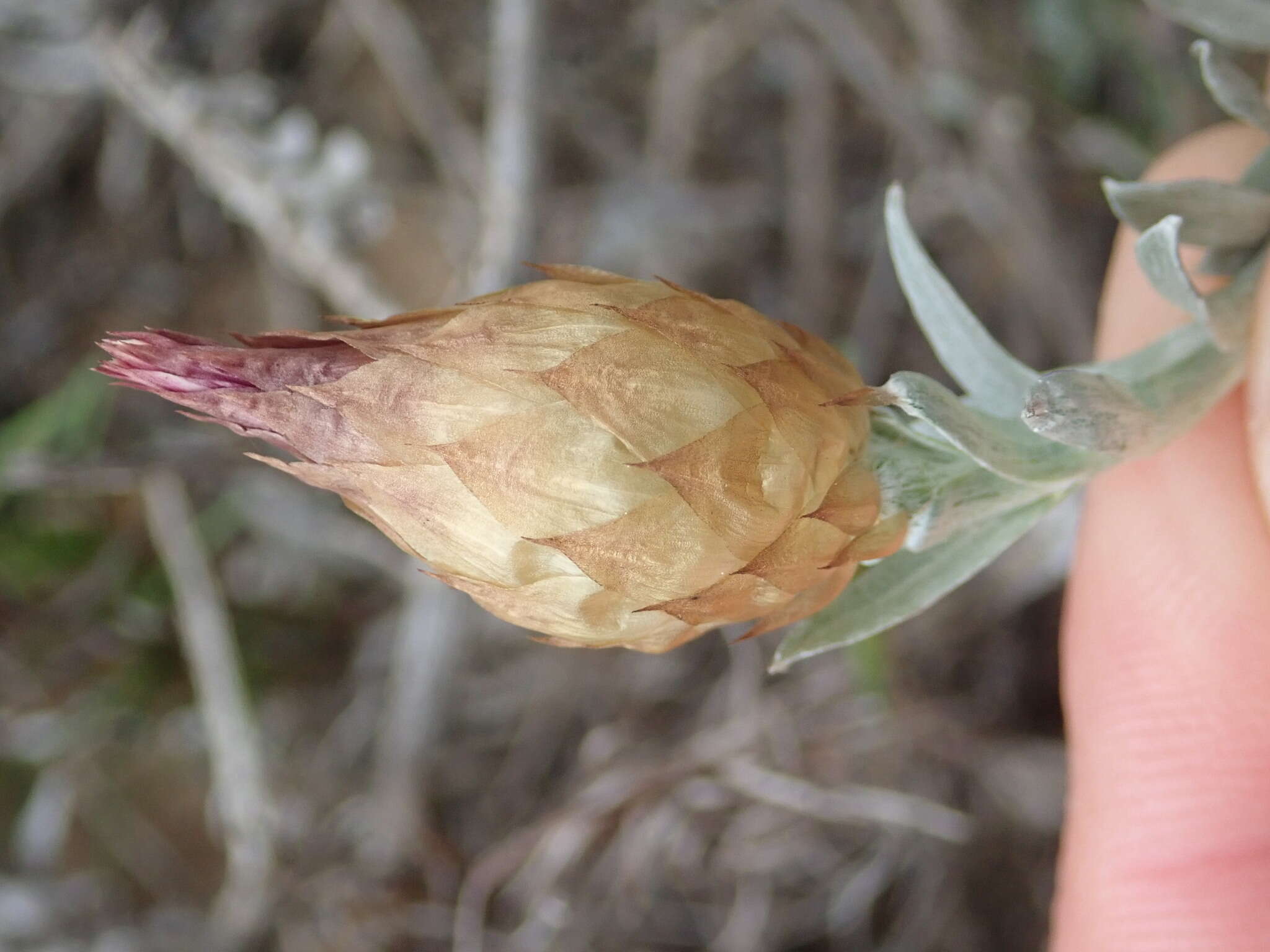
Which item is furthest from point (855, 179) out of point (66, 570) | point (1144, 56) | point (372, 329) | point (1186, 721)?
point (66, 570)

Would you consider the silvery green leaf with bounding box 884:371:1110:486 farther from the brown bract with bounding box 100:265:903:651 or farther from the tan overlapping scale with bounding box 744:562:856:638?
the tan overlapping scale with bounding box 744:562:856:638

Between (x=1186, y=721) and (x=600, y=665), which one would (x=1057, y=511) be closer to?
(x=1186, y=721)

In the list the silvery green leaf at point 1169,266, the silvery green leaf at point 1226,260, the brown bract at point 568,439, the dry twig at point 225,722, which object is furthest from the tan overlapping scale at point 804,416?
the dry twig at point 225,722

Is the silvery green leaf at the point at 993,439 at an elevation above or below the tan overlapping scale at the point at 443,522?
above

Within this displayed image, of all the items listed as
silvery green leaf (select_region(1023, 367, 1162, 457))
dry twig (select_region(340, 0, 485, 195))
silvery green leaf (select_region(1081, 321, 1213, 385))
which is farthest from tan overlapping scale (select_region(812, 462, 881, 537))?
dry twig (select_region(340, 0, 485, 195))

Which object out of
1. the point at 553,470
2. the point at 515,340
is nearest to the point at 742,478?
the point at 553,470

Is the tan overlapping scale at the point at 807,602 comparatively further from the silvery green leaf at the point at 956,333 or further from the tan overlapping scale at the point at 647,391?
the silvery green leaf at the point at 956,333

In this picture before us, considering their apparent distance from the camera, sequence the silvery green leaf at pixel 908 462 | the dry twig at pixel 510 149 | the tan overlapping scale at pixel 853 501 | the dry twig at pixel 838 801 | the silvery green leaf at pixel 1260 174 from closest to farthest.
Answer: the tan overlapping scale at pixel 853 501
the silvery green leaf at pixel 908 462
the silvery green leaf at pixel 1260 174
the dry twig at pixel 510 149
the dry twig at pixel 838 801

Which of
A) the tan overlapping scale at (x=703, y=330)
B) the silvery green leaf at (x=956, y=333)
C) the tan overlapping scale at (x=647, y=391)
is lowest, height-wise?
the tan overlapping scale at (x=647, y=391)
